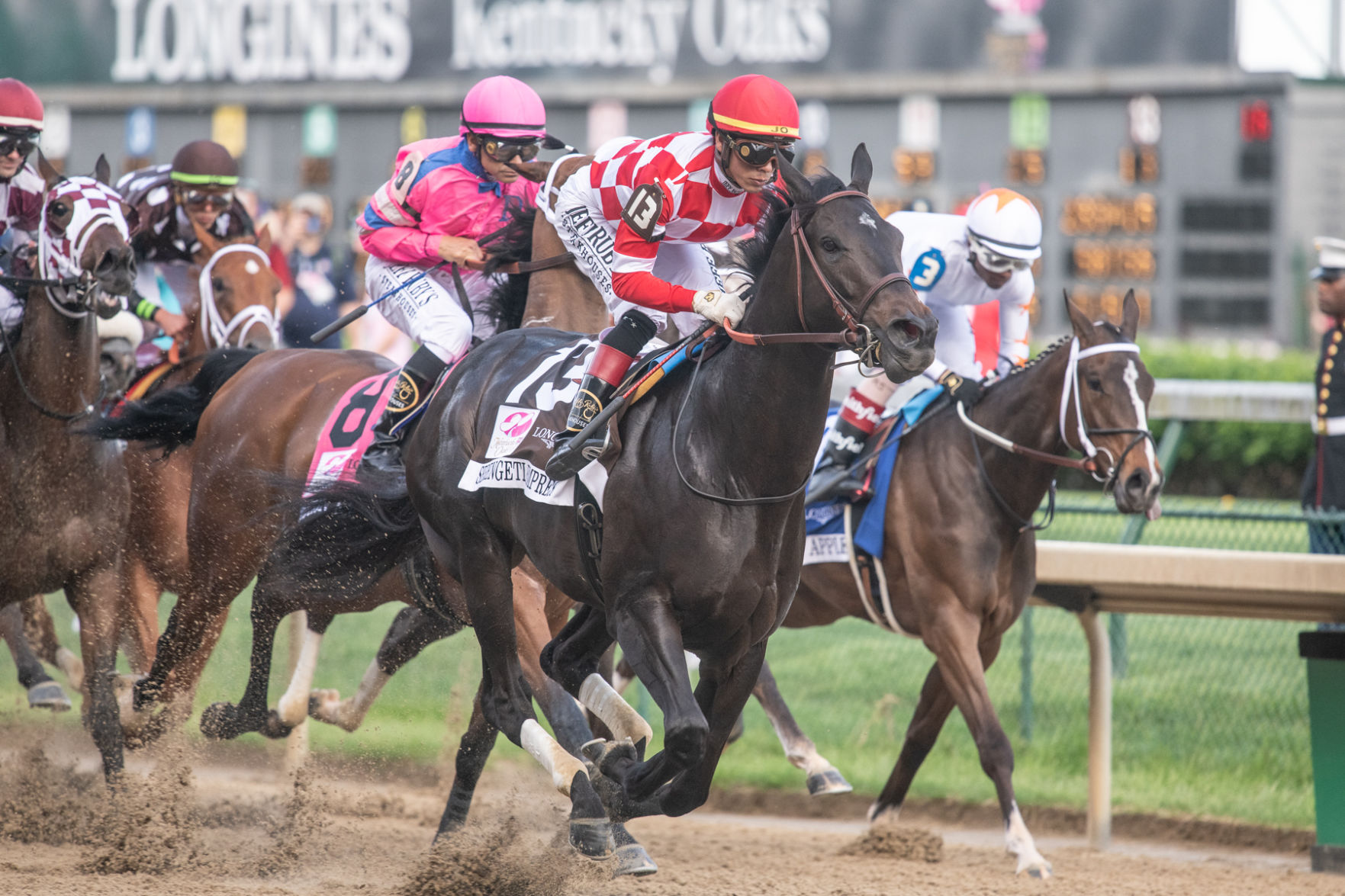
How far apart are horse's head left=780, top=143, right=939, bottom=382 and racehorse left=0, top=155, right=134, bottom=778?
97.5 inches

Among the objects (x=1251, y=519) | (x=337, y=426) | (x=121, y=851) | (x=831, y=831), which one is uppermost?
(x=337, y=426)

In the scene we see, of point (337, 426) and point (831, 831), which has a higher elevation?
point (337, 426)

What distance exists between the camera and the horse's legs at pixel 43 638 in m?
6.21

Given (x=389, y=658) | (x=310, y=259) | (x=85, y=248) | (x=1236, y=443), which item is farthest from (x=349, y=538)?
(x=1236, y=443)

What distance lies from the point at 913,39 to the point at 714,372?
10.8 metres

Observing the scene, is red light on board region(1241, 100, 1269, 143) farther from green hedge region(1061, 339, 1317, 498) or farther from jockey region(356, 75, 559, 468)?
jockey region(356, 75, 559, 468)

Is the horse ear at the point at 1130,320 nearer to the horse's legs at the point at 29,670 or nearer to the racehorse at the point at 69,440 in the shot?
the racehorse at the point at 69,440

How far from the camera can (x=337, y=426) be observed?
17.6 ft

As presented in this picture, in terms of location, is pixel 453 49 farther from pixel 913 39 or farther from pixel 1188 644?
pixel 1188 644

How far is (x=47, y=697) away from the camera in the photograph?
580cm

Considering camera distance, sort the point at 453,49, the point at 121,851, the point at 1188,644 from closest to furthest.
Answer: the point at 121,851
the point at 1188,644
the point at 453,49

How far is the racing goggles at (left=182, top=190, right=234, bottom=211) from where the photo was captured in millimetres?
6543

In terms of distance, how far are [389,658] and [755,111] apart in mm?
2533

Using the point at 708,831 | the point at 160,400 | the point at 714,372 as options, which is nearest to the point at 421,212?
the point at 160,400
